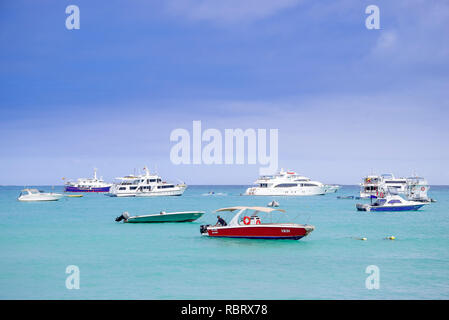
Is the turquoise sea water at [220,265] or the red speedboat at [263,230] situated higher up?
the red speedboat at [263,230]

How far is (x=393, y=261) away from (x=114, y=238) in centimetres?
2064

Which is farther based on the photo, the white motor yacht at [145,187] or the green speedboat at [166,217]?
the white motor yacht at [145,187]

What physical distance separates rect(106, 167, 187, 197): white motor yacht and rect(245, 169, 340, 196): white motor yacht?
23416mm

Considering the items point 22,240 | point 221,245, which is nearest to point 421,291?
point 221,245

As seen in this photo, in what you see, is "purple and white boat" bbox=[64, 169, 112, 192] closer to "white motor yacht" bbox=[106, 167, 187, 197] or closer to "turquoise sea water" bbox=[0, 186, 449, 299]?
"white motor yacht" bbox=[106, 167, 187, 197]

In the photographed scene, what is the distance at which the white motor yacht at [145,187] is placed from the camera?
373 feet

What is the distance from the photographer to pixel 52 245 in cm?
3052

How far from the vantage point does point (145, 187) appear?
11412cm

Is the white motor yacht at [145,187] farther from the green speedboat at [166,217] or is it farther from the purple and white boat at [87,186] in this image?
the green speedboat at [166,217]

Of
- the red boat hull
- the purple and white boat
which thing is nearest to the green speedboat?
the red boat hull

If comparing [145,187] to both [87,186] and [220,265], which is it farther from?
[220,265]

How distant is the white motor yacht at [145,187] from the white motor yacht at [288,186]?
76.8 feet

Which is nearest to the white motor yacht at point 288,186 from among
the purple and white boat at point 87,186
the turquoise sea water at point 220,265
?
the purple and white boat at point 87,186
